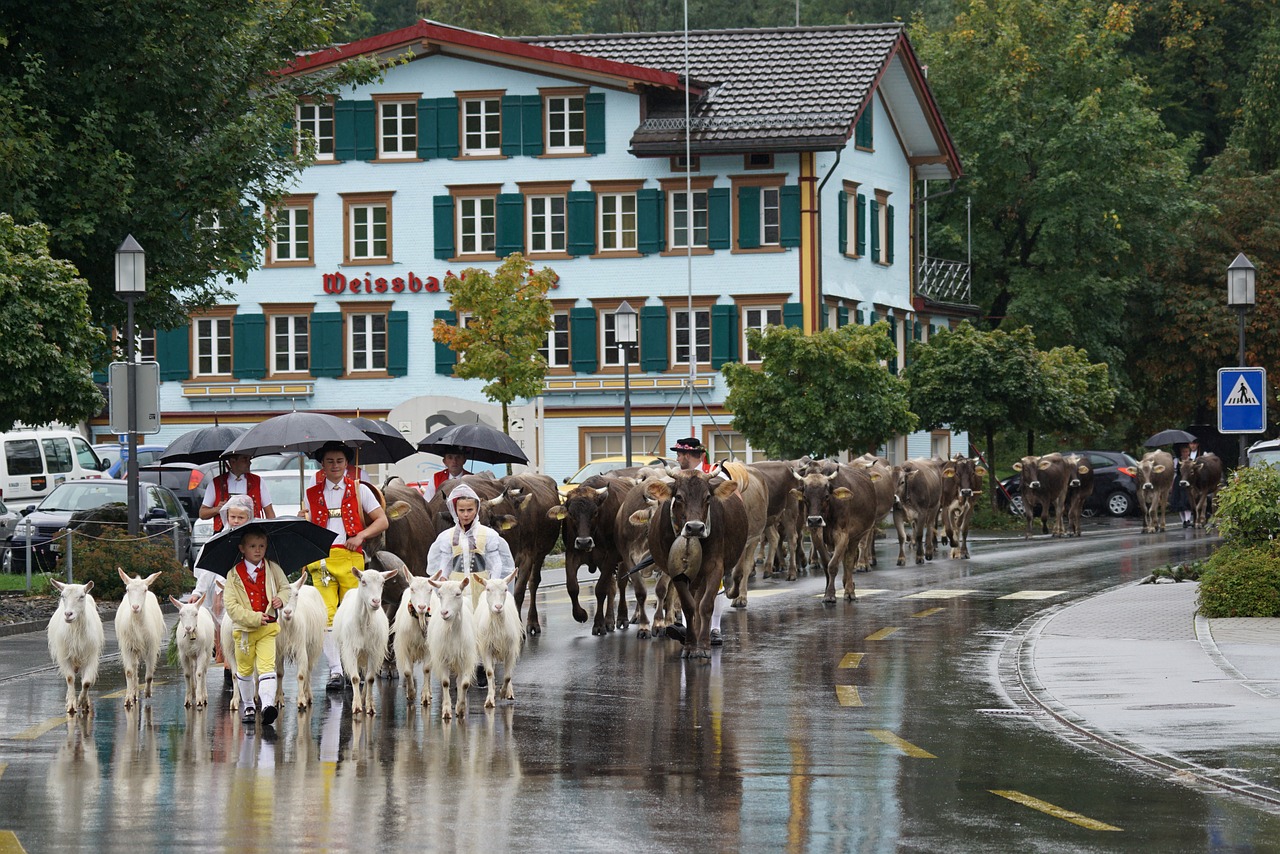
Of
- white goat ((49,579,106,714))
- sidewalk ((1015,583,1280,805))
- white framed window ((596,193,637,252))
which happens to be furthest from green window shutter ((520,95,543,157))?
white goat ((49,579,106,714))

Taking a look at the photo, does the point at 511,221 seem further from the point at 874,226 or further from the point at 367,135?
the point at 874,226

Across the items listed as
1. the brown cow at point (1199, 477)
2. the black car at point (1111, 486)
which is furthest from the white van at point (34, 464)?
the black car at point (1111, 486)

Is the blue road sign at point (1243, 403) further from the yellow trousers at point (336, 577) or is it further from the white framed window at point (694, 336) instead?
the white framed window at point (694, 336)

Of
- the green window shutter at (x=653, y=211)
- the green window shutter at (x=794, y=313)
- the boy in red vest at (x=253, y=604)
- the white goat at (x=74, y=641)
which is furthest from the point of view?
the green window shutter at (x=653, y=211)

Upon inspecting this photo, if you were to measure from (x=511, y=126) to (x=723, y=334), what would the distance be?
8.09 metres

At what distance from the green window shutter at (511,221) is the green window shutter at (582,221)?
1.39 meters

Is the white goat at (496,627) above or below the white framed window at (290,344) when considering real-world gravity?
below

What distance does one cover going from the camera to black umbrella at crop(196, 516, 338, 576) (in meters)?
15.0

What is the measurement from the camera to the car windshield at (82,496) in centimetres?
3369

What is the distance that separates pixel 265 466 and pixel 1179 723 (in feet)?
92.0

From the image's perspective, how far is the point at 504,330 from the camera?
45688mm

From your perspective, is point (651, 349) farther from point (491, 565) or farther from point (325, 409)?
point (491, 565)

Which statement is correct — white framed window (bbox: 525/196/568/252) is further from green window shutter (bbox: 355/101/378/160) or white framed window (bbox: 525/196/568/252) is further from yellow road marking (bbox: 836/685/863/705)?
yellow road marking (bbox: 836/685/863/705)

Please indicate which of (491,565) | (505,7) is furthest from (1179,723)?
(505,7)
